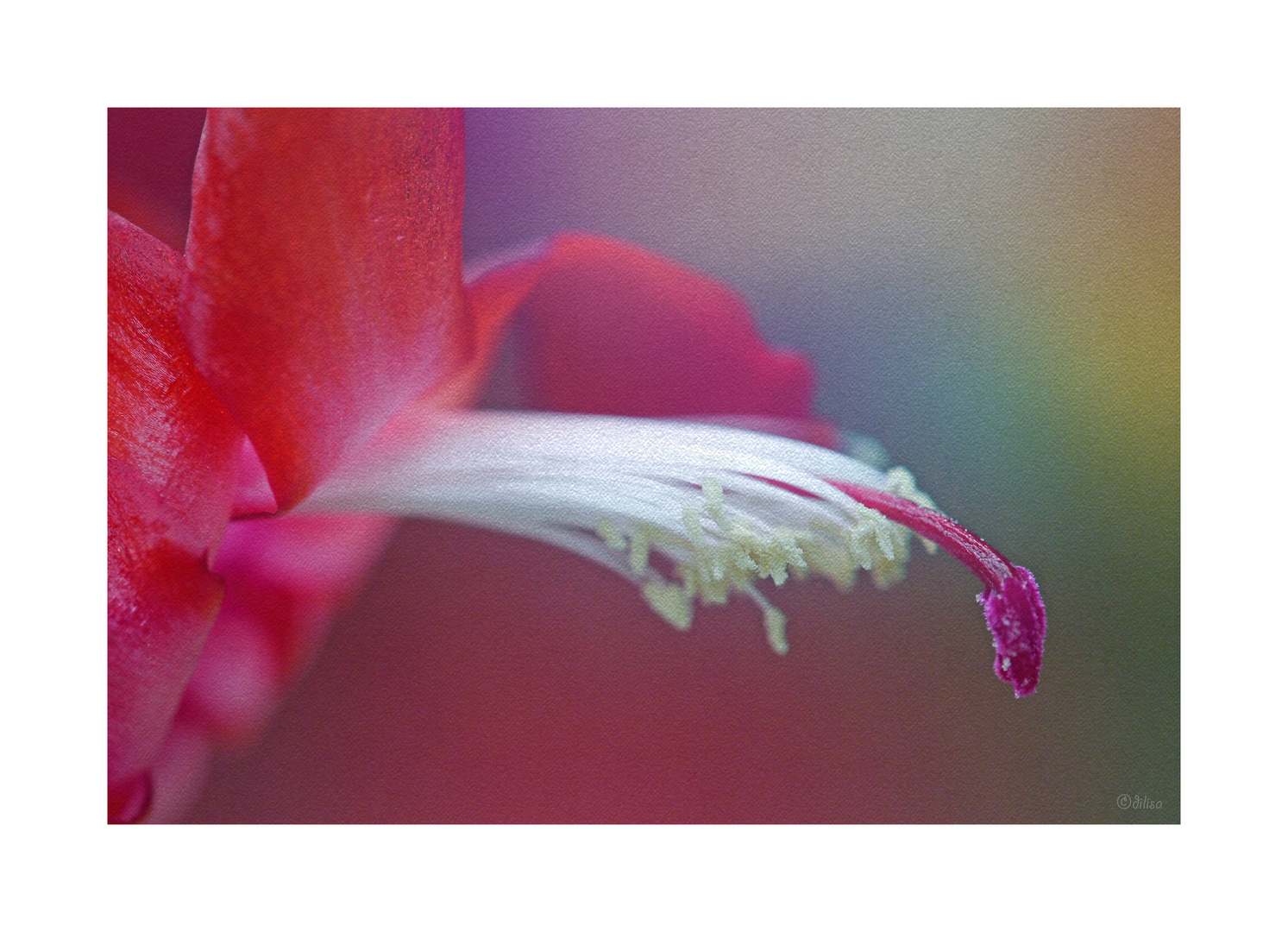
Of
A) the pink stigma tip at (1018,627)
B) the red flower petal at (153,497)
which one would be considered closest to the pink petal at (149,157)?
the red flower petal at (153,497)

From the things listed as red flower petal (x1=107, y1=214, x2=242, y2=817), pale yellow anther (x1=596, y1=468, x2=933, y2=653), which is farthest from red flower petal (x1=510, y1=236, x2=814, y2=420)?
red flower petal (x1=107, y1=214, x2=242, y2=817)

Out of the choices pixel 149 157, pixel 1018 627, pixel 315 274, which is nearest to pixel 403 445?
pixel 315 274

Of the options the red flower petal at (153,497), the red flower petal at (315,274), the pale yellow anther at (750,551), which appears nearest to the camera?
the red flower petal at (315,274)

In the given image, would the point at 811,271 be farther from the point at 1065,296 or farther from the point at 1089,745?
the point at 1089,745

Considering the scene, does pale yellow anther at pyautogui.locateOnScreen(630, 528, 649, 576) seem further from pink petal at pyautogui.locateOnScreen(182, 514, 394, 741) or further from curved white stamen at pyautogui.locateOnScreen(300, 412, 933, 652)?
pink petal at pyautogui.locateOnScreen(182, 514, 394, 741)

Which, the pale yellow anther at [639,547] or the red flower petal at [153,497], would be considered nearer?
the red flower petal at [153,497]

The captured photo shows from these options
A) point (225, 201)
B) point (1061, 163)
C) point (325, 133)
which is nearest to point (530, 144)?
point (325, 133)

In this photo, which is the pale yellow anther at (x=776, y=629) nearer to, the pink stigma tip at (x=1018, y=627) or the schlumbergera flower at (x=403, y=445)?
the schlumbergera flower at (x=403, y=445)
